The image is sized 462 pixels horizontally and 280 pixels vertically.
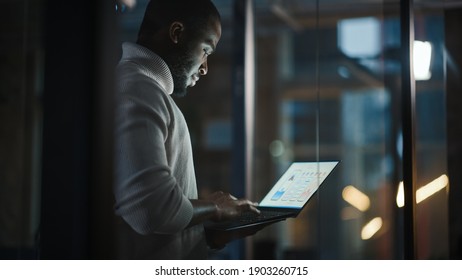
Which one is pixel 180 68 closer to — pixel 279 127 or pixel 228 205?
pixel 279 127

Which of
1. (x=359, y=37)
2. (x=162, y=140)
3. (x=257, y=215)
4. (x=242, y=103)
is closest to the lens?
(x=162, y=140)

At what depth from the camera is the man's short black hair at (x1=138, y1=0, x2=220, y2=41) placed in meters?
3.97

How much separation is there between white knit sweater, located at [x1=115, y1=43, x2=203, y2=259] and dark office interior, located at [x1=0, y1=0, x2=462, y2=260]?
0.12 m

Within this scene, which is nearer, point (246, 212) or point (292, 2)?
point (246, 212)

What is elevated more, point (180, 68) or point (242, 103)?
point (180, 68)

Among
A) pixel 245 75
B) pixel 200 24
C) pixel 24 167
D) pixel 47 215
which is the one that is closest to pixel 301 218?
pixel 245 75

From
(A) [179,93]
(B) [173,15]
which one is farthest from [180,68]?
(B) [173,15]

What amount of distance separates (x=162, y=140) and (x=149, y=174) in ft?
0.69

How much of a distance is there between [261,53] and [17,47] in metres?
1.69

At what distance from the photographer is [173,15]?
4.00 m

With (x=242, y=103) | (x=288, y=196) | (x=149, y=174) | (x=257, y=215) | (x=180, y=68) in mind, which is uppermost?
(x=180, y=68)

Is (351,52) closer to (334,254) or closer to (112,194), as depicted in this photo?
(334,254)

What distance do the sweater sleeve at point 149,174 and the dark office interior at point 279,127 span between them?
0.17 metres

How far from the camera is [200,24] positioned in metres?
4.02
